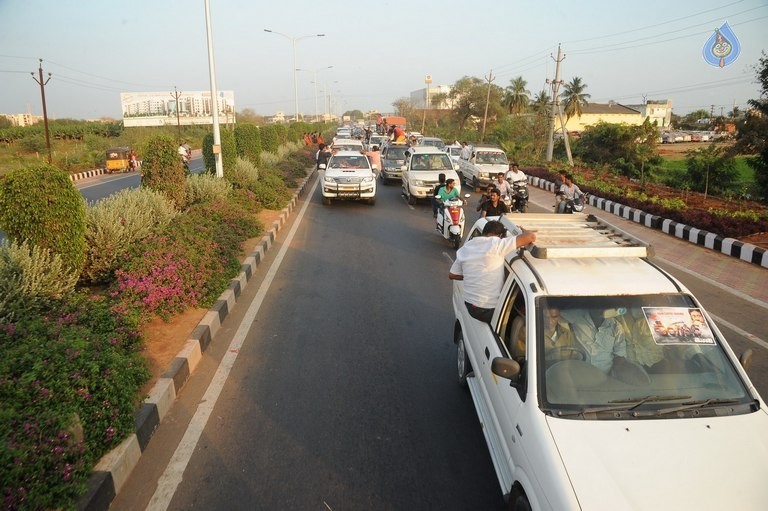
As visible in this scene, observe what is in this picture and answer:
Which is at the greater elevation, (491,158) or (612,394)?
(491,158)

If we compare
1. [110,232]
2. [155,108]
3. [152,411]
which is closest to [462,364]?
[152,411]

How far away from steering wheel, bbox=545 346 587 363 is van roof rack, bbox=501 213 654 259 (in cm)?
69

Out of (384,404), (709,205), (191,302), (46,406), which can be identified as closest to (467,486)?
(384,404)

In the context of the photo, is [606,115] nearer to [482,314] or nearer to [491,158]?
[491,158]

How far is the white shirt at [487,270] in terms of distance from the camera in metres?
4.30

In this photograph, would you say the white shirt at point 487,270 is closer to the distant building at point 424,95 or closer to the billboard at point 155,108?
the billboard at point 155,108

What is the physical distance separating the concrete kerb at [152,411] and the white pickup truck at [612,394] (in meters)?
2.63

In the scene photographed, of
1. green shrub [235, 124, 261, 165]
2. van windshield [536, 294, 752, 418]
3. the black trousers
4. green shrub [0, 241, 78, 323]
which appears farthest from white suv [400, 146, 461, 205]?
van windshield [536, 294, 752, 418]

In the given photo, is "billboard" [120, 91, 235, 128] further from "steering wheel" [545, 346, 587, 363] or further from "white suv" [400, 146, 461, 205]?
"steering wheel" [545, 346, 587, 363]

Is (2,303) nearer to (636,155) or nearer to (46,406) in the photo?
(46,406)

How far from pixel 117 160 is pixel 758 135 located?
3392 centimetres

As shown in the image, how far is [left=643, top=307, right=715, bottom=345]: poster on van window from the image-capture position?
3.31 m

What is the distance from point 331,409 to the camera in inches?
189

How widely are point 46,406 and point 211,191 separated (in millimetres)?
10350
